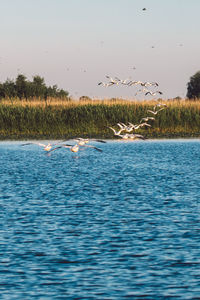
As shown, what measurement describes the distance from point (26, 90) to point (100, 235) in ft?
264

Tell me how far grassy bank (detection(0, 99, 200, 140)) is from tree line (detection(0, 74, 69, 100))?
3345 cm

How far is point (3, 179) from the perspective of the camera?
90.5ft

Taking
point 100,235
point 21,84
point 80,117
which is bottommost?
point 100,235

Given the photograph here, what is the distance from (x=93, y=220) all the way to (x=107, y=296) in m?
6.60

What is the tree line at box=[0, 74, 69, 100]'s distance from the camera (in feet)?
300

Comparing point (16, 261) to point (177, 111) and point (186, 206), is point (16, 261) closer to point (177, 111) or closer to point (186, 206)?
point (186, 206)

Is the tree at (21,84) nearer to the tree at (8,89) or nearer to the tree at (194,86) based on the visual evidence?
the tree at (8,89)

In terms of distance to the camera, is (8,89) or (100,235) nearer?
(100,235)

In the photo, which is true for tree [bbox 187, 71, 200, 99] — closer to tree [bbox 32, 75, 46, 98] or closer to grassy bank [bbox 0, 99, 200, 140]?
tree [bbox 32, 75, 46, 98]

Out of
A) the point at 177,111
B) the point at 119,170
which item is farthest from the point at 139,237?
the point at 177,111

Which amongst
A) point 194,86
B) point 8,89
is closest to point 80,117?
point 8,89

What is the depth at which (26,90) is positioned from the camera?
9431 cm

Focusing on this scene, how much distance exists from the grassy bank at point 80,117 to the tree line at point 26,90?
33.5 meters

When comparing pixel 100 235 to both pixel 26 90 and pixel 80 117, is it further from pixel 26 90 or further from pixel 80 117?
pixel 26 90
